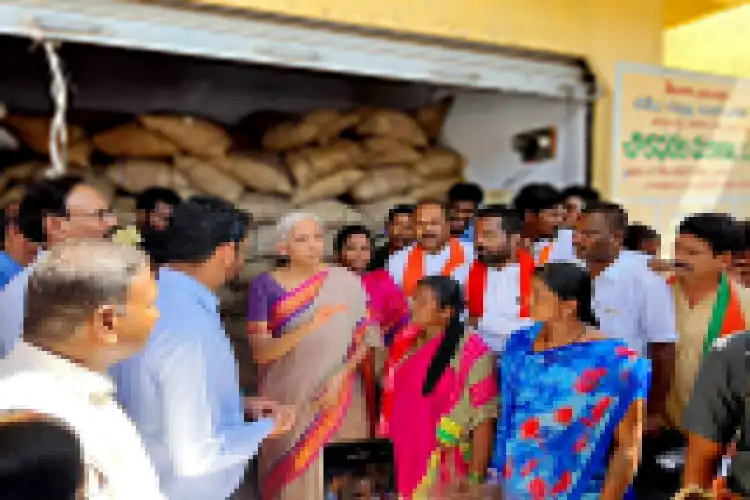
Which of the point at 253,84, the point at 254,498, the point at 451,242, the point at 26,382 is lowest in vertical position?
the point at 254,498

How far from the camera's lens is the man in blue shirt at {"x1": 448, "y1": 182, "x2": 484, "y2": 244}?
333 cm

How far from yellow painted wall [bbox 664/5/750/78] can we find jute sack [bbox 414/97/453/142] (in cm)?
426

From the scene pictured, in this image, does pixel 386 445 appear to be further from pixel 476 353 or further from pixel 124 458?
pixel 124 458

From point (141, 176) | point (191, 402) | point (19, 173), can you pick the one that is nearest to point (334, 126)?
point (141, 176)

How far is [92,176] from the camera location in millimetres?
4262

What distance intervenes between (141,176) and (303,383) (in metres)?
2.63

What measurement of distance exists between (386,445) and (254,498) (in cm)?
53

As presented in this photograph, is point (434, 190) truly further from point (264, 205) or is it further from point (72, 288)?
point (72, 288)

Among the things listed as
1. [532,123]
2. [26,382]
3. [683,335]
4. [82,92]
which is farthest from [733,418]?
[82,92]

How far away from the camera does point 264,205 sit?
446cm

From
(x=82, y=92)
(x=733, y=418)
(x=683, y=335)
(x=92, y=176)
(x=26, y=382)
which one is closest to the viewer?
(x=26, y=382)

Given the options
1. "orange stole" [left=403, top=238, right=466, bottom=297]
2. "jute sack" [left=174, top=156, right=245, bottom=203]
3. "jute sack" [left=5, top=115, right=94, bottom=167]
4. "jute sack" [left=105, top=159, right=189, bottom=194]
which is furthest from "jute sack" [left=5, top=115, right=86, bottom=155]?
"orange stole" [left=403, top=238, right=466, bottom=297]

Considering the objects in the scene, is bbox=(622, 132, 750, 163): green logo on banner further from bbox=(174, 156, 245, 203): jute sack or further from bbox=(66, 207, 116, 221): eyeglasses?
bbox=(66, 207, 116, 221): eyeglasses

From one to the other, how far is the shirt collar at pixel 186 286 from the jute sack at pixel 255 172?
2.88 meters
